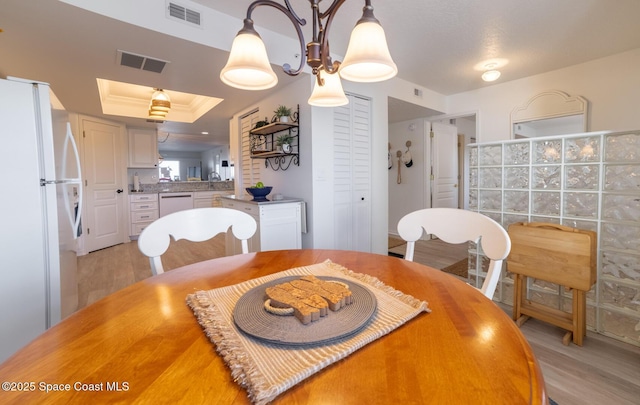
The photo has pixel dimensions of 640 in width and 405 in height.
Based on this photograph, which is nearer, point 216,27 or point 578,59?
point 216,27

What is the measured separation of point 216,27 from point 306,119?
106cm

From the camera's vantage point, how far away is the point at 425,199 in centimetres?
480

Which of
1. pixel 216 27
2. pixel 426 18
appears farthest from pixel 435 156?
pixel 216 27

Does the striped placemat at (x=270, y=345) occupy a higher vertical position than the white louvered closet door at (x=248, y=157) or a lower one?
lower

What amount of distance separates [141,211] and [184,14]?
4074 millimetres

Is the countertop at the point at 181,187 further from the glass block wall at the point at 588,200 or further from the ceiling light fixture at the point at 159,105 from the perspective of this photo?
the glass block wall at the point at 588,200

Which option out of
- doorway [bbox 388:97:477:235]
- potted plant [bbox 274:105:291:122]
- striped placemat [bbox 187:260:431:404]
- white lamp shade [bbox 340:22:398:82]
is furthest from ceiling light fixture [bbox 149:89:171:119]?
striped placemat [bbox 187:260:431:404]

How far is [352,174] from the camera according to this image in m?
3.15

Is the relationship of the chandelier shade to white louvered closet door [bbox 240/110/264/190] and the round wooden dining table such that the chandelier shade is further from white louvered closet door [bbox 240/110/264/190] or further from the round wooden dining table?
white louvered closet door [bbox 240/110/264/190]

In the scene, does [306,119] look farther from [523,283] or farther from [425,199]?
[425,199]

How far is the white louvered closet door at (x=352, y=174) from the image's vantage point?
3016 mm

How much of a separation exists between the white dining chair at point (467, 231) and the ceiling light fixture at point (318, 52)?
0.67 metres

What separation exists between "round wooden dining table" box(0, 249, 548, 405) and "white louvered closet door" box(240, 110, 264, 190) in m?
3.19

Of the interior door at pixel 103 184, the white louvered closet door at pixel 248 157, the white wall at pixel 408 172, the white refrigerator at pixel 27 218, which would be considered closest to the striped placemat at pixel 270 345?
the white refrigerator at pixel 27 218
